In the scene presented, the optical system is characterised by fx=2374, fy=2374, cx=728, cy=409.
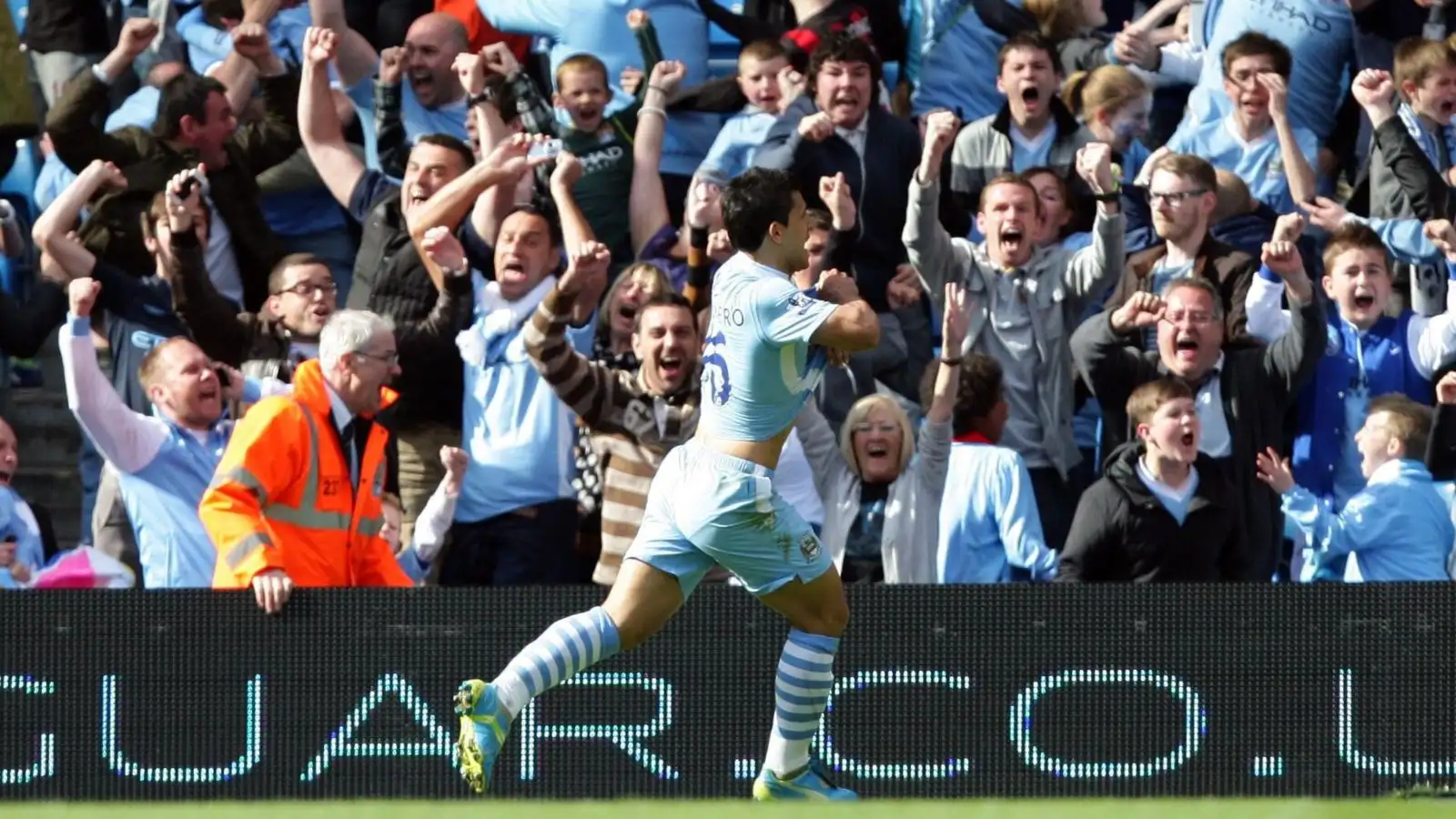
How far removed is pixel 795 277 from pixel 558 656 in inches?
132

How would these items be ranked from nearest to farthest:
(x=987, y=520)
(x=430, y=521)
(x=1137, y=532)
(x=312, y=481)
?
(x=312, y=481) < (x=1137, y=532) < (x=987, y=520) < (x=430, y=521)

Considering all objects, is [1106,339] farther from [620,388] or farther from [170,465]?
[170,465]

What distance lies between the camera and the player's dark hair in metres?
6.74

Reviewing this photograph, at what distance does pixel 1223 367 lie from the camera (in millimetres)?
9617

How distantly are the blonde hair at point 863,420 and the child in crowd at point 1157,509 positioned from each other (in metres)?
0.74

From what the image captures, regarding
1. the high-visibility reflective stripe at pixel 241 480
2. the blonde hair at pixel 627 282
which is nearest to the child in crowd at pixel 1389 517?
the blonde hair at pixel 627 282

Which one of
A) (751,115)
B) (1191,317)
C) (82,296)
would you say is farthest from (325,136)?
(1191,317)

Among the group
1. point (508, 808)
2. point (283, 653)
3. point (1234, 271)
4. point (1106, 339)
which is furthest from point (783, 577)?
point (1234, 271)

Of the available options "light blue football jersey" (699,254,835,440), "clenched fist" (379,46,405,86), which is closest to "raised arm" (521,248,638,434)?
"light blue football jersey" (699,254,835,440)

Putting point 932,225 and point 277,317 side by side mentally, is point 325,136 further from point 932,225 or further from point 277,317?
point 932,225

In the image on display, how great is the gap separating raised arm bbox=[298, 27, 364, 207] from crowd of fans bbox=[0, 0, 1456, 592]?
0.02 m

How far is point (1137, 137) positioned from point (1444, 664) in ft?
12.6

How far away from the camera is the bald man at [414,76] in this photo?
37.0ft

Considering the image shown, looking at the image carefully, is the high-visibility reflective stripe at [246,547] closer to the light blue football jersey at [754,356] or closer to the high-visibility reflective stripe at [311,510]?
the high-visibility reflective stripe at [311,510]
